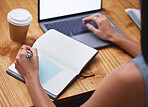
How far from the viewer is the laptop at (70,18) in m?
1.33

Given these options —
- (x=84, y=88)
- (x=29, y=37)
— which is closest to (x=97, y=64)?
(x=84, y=88)

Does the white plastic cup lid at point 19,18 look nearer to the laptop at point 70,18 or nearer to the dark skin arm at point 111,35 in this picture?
the laptop at point 70,18

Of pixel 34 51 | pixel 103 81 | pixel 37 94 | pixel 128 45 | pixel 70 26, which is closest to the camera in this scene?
pixel 103 81

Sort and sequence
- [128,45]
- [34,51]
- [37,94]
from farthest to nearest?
[128,45]
[34,51]
[37,94]

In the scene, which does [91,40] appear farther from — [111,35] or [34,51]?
[34,51]

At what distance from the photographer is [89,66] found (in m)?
1.20

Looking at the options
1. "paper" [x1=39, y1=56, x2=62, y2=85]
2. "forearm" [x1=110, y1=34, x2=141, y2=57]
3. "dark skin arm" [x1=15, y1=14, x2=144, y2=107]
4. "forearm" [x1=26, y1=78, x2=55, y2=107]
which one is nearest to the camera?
"dark skin arm" [x1=15, y1=14, x2=144, y2=107]

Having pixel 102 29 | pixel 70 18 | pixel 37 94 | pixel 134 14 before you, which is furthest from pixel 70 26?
pixel 37 94

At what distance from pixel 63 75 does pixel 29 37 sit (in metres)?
0.33

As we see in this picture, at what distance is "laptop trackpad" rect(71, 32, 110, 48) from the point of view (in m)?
1.30

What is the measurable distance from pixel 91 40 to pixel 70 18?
0.72ft

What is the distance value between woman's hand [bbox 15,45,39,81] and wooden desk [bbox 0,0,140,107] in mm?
55

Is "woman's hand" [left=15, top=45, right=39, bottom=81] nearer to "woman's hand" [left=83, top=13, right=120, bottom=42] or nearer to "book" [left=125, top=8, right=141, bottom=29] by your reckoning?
"woman's hand" [left=83, top=13, right=120, bottom=42]

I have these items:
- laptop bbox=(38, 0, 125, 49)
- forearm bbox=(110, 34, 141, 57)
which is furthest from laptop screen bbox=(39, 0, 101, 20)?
forearm bbox=(110, 34, 141, 57)
